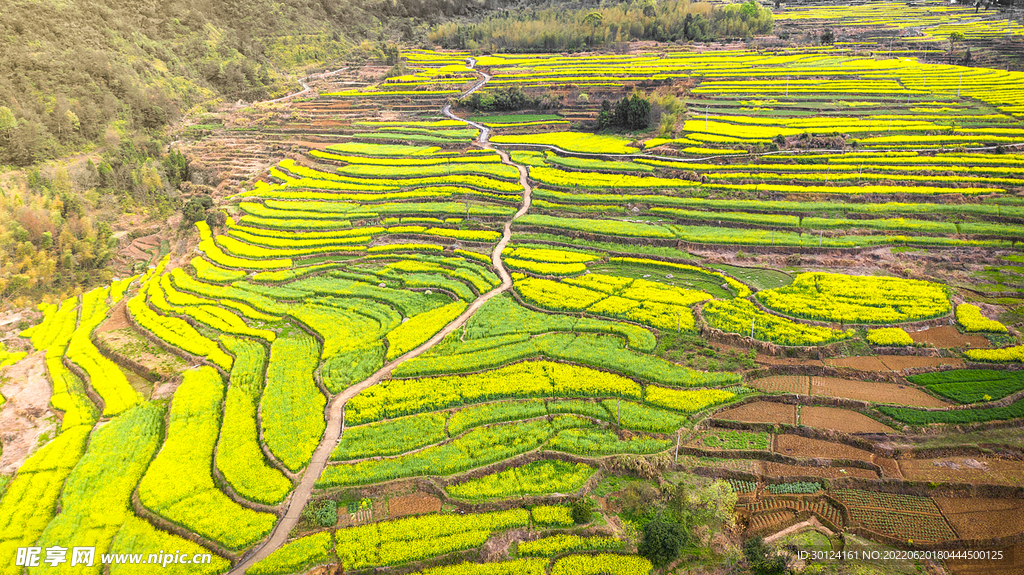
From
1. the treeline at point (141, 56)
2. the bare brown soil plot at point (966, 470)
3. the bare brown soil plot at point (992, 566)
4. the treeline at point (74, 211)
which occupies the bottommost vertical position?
the bare brown soil plot at point (992, 566)

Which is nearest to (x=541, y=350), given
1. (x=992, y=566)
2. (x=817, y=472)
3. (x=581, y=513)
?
(x=581, y=513)

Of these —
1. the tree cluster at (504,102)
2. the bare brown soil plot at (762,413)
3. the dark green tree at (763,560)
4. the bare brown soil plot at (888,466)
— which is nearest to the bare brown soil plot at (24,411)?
the dark green tree at (763,560)

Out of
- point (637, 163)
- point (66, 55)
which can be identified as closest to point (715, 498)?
point (637, 163)

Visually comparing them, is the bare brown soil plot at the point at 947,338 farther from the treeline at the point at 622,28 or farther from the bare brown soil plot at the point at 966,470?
the treeline at the point at 622,28

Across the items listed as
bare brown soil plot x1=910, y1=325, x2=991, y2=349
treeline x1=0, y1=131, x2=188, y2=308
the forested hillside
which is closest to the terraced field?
bare brown soil plot x1=910, y1=325, x2=991, y2=349

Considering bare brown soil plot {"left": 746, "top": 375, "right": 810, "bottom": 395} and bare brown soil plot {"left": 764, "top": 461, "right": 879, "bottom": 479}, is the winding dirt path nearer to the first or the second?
bare brown soil plot {"left": 746, "top": 375, "right": 810, "bottom": 395}

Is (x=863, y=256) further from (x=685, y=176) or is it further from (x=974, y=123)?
(x=974, y=123)
